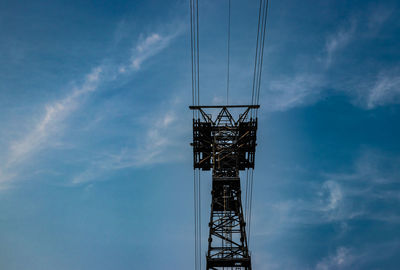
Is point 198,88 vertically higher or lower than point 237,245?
higher

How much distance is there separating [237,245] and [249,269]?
152cm

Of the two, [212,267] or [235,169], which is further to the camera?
[235,169]

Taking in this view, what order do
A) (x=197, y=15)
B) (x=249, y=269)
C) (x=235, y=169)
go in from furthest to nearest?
(x=235, y=169) < (x=197, y=15) < (x=249, y=269)

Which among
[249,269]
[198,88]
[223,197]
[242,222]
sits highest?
[198,88]

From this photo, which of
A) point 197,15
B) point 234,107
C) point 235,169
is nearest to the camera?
point 197,15

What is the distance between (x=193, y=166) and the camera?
88.3 feet

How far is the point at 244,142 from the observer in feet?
85.6

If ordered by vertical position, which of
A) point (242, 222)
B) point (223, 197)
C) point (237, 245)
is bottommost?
point (237, 245)

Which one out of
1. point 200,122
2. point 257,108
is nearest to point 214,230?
point 200,122

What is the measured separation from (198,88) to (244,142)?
16.7ft

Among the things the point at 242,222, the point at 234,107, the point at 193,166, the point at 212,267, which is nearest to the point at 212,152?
the point at 193,166

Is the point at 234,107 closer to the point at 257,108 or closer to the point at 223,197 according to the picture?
the point at 257,108

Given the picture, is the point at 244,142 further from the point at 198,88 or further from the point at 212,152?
the point at 198,88

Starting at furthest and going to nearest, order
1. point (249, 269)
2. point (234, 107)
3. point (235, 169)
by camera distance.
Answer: point (234, 107) < point (235, 169) < point (249, 269)
